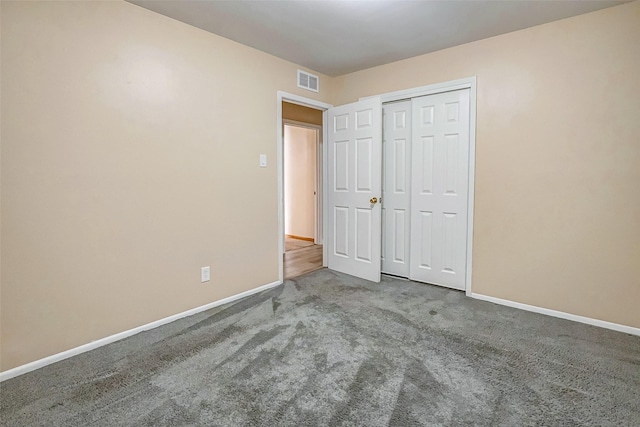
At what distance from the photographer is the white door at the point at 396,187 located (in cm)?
364

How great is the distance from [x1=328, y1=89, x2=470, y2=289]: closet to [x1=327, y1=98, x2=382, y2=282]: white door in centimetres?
1

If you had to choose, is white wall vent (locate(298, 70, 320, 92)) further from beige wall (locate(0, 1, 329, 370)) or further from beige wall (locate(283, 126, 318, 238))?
beige wall (locate(283, 126, 318, 238))

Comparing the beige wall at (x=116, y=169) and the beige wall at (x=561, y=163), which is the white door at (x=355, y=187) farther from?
the beige wall at (x=116, y=169)

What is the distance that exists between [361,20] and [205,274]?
2415mm

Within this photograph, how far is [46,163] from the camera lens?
78.4 inches

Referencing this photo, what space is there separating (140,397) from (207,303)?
1194 mm

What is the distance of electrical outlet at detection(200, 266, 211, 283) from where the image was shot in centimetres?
Result: 284

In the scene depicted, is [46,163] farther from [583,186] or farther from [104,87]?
[583,186]

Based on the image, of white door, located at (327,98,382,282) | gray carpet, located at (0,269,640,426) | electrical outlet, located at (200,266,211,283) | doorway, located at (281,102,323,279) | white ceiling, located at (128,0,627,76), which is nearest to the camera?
gray carpet, located at (0,269,640,426)

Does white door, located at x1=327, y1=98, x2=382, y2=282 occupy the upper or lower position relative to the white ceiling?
lower

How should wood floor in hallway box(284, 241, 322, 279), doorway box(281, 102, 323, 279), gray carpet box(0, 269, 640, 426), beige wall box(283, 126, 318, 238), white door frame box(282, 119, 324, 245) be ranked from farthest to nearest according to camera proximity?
beige wall box(283, 126, 318, 238) < white door frame box(282, 119, 324, 245) < doorway box(281, 102, 323, 279) < wood floor in hallway box(284, 241, 322, 279) < gray carpet box(0, 269, 640, 426)

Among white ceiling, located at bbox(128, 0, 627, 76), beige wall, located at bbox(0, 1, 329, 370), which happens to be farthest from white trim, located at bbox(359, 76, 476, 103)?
beige wall, located at bbox(0, 1, 329, 370)

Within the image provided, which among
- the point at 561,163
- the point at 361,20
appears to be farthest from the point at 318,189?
the point at 561,163

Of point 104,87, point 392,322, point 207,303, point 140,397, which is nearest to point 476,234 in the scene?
point 392,322
